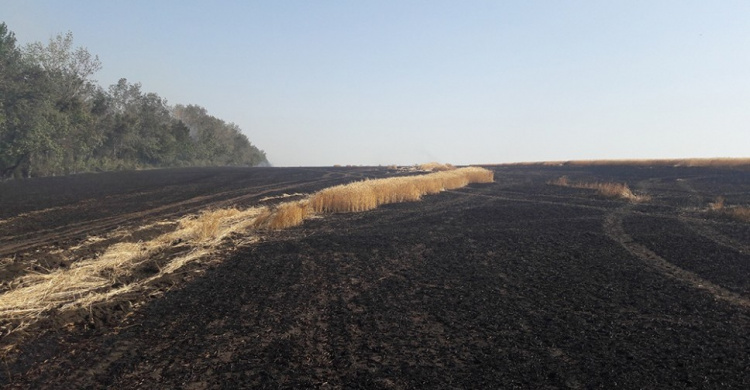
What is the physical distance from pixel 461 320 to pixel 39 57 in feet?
199

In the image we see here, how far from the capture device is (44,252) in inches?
443

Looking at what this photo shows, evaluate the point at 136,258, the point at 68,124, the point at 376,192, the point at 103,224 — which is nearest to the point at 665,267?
the point at 136,258

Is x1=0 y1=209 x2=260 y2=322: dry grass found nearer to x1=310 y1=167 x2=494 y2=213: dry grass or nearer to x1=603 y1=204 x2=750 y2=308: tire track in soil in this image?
x1=310 y1=167 x2=494 y2=213: dry grass

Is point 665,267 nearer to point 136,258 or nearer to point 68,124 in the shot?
point 136,258

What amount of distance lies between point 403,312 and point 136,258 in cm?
769

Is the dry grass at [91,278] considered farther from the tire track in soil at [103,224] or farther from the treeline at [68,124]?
the treeline at [68,124]

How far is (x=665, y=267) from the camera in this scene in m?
10.8

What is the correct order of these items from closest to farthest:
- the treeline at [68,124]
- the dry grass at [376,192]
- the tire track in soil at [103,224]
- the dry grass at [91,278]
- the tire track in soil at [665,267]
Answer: the dry grass at [91,278], the tire track in soil at [665,267], the tire track in soil at [103,224], the dry grass at [376,192], the treeline at [68,124]

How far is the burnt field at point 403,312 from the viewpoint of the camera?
541cm

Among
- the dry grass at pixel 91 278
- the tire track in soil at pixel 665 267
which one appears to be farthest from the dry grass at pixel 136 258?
the tire track in soil at pixel 665 267

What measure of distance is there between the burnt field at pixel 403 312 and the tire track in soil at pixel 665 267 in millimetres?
72

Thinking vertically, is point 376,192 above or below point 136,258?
above

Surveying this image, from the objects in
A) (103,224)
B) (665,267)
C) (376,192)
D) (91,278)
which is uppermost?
(376,192)

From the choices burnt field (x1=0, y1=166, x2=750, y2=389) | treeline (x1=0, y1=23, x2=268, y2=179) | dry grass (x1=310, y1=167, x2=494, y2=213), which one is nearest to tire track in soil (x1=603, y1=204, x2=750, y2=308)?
burnt field (x1=0, y1=166, x2=750, y2=389)
